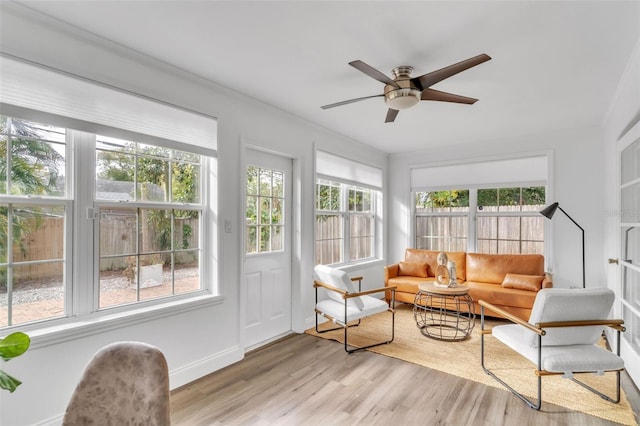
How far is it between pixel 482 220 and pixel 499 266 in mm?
819

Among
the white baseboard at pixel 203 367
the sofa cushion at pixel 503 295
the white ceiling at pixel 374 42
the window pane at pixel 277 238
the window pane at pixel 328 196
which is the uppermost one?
the white ceiling at pixel 374 42

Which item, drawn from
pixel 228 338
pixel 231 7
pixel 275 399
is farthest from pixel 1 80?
pixel 275 399

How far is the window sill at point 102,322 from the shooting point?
195 centimetres

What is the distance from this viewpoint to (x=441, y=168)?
213 inches

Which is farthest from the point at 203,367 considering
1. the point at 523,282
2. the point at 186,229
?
the point at 523,282

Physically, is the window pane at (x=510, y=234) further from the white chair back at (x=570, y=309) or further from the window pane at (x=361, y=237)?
the white chair back at (x=570, y=309)

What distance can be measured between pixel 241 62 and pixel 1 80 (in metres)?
1.42

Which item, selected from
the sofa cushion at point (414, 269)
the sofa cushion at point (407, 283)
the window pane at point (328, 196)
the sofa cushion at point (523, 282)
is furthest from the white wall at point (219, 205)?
the sofa cushion at point (523, 282)

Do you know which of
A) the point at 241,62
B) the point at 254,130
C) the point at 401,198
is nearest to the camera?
the point at 241,62

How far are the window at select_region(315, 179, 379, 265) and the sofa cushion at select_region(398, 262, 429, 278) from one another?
2.04 feet

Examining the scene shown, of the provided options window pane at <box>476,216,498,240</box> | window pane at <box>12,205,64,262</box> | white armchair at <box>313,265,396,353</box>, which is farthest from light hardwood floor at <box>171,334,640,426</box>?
window pane at <box>476,216,498,240</box>

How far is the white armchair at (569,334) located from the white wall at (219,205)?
7.70ft

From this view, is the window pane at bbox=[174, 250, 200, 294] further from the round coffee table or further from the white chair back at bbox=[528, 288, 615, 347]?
the white chair back at bbox=[528, 288, 615, 347]

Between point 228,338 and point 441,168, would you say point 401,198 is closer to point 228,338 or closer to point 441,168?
point 441,168
